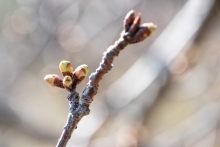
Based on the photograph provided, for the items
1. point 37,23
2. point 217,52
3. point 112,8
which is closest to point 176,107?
point 217,52

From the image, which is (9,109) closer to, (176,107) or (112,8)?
(112,8)

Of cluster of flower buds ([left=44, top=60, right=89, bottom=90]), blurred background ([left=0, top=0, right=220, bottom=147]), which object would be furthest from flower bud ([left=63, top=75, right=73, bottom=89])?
blurred background ([left=0, top=0, right=220, bottom=147])

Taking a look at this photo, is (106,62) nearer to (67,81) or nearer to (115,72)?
(67,81)

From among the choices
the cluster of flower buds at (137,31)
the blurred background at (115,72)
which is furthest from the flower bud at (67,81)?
the blurred background at (115,72)

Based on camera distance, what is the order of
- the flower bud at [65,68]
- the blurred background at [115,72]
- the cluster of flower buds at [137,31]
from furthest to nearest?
the blurred background at [115,72] < the flower bud at [65,68] < the cluster of flower buds at [137,31]

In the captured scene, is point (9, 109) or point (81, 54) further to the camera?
point (81, 54)

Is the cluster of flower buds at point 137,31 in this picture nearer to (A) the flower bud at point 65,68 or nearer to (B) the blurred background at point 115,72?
(A) the flower bud at point 65,68

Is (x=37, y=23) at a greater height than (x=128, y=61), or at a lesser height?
greater
